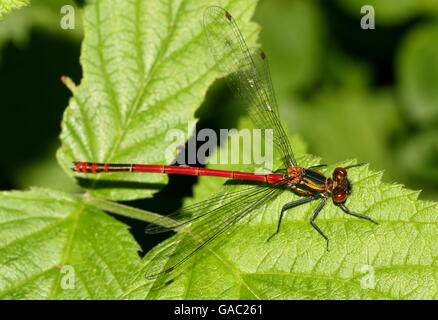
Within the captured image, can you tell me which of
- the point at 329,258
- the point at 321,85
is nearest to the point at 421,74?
the point at 321,85

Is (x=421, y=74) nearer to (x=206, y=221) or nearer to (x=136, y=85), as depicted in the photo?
(x=136, y=85)

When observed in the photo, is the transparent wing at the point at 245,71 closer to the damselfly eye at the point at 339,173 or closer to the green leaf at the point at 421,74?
the damselfly eye at the point at 339,173

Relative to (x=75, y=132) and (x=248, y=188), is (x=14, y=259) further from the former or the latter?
(x=248, y=188)

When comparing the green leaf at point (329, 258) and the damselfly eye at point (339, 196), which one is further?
the damselfly eye at point (339, 196)

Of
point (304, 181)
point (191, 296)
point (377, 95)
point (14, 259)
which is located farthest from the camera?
point (377, 95)

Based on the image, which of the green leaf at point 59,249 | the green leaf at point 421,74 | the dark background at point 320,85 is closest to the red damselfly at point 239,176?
the green leaf at point 59,249
